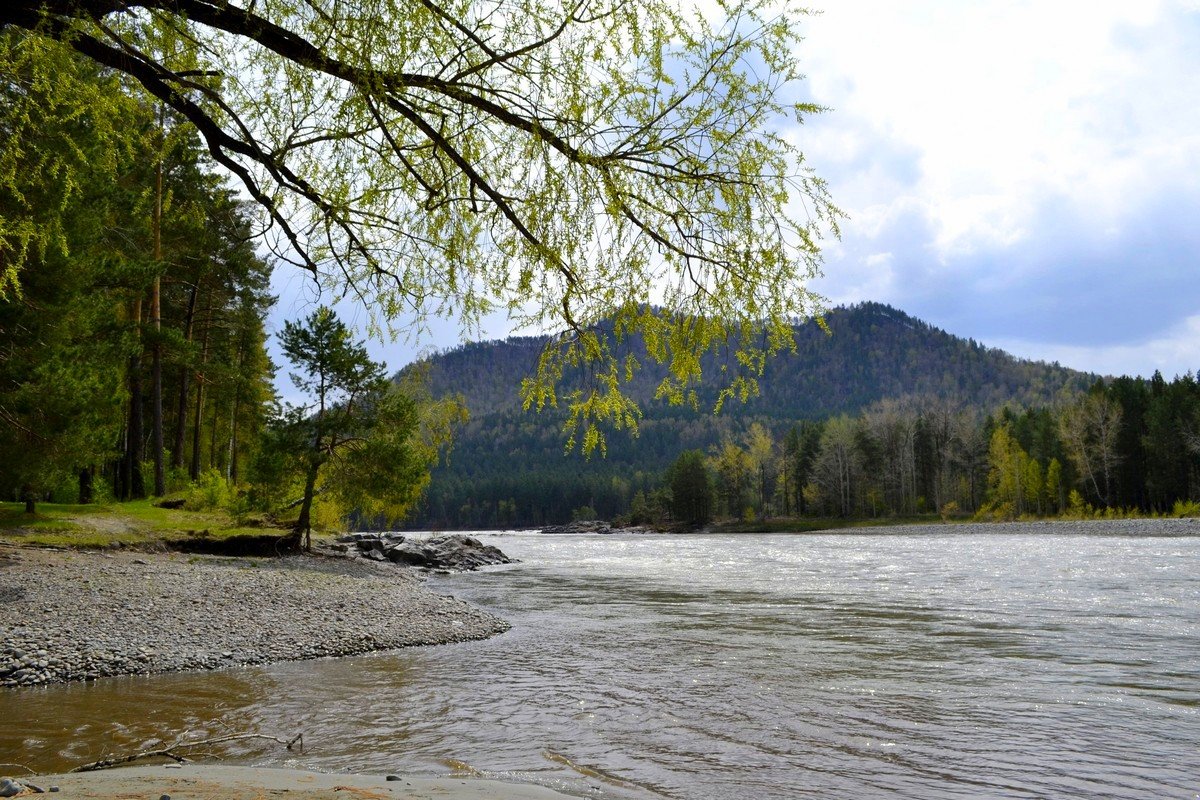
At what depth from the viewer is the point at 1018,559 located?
32.2 metres

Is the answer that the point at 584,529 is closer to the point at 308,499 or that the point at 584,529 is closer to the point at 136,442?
the point at 136,442

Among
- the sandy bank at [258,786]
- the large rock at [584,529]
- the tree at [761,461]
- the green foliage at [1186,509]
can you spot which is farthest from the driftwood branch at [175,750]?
the large rock at [584,529]

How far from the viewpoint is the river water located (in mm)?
6242

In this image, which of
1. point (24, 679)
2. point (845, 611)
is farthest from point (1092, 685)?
point (24, 679)

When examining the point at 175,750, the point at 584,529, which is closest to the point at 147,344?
the point at 175,750

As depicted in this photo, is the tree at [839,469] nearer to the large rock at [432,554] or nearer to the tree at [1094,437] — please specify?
the tree at [1094,437]

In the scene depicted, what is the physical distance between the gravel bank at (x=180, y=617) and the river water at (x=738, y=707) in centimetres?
75

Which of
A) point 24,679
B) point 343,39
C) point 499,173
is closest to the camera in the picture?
point 343,39

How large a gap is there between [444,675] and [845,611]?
9799 millimetres

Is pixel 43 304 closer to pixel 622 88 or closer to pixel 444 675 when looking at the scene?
pixel 444 675

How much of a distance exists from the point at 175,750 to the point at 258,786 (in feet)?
8.50

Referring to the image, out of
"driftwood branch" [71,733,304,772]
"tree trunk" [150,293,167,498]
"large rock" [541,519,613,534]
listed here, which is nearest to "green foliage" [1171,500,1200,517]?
"large rock" [541,519,613,534]

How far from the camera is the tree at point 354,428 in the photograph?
26828mm

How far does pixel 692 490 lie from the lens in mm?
113375
